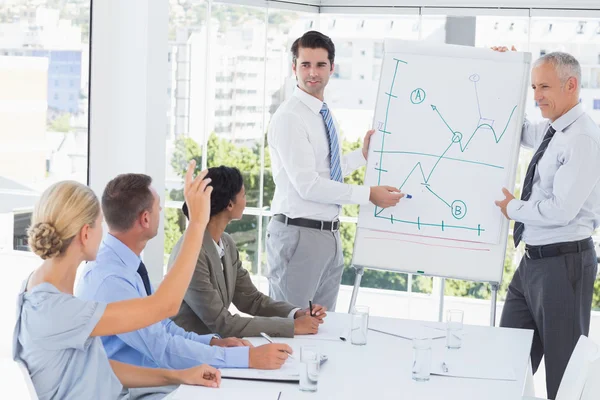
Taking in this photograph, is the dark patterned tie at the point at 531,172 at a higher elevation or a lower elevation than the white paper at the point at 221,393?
higher

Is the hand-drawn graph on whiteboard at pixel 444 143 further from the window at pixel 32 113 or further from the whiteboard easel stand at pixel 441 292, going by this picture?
the window at pixel 32 113

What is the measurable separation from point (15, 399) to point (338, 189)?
2.02 metres

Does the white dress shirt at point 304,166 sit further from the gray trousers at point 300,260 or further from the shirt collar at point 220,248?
the shirt collar at point 220,248

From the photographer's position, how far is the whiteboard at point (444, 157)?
3535 mm

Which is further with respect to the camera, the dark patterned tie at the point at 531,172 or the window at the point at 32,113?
the window at the point at 32,113

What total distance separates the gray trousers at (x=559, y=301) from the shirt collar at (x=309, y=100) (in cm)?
121

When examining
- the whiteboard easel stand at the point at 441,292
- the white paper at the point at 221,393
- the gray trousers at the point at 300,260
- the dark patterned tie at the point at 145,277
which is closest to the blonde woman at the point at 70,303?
the white paper at the point at 221,393

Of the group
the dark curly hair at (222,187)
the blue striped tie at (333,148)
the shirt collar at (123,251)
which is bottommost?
the shirt collar at (123,251)

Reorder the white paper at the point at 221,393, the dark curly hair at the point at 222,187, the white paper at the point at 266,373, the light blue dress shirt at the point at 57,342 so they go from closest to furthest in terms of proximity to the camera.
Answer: the light blue dress shirt at the point at 57,342
the white paper at the point at 221,393
the white paper at the point at 266,373
the dark curly hair at the point at 222,187

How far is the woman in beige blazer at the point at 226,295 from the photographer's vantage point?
2.73 m

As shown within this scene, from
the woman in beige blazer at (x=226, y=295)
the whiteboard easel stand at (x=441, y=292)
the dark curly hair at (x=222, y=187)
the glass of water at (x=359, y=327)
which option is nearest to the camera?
the glass of water at (x=359, y=327)

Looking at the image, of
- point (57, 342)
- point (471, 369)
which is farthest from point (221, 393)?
point (471, 369)

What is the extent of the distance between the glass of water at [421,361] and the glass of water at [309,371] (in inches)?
12.8

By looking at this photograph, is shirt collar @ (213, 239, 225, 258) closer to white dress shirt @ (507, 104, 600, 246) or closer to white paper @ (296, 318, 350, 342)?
white paper @ (296, 318, 350, 342)
